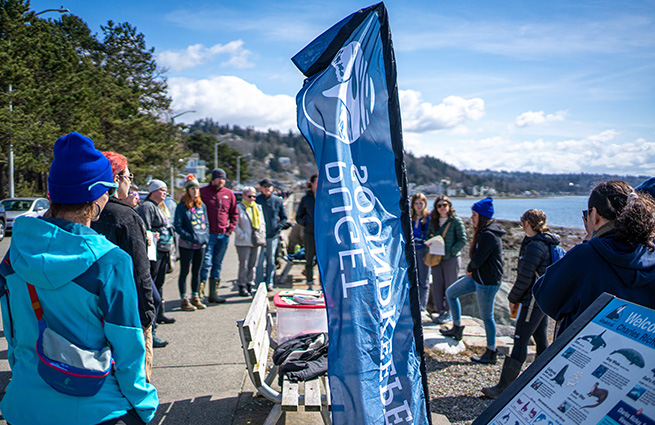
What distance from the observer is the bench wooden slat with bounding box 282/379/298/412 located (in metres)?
3.15

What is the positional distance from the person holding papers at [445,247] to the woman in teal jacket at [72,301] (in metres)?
5.54

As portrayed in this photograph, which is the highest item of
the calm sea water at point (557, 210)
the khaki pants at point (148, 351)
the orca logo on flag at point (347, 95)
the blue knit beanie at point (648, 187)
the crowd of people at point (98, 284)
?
the orca logo on flag at point (347, 95)

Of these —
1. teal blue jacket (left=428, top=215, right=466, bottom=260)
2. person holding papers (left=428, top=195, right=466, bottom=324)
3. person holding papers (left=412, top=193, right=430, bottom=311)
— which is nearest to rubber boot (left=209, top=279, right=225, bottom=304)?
person holding papers (left=412, top=193, right=430, bottom=311)

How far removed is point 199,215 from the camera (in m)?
6.90

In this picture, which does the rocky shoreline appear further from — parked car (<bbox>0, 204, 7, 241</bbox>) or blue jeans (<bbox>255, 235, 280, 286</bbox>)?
parked car (<bbox>0, 204, 7, 241</bbox>)

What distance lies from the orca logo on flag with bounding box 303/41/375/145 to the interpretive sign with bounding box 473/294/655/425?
147cm

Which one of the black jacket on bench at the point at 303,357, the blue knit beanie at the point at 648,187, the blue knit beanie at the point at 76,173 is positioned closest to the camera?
the blue knit beanie at the point at 76,173

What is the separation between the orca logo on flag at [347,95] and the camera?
260cm

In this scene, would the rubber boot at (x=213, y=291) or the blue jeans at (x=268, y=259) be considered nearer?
the rubber boot at (x=213, y=291)

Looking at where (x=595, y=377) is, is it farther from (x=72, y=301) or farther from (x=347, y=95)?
(x=72, y=301)

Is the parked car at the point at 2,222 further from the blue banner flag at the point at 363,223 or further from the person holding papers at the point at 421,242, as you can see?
the blue banner flag at the point at 363,223

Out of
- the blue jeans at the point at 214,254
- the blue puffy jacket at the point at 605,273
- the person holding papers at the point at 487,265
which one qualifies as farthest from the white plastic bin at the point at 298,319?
the blue jeans at the point at 214,254

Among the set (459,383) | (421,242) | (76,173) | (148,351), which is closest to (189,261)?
(421,242)

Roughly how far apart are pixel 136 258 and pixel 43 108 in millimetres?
25386
